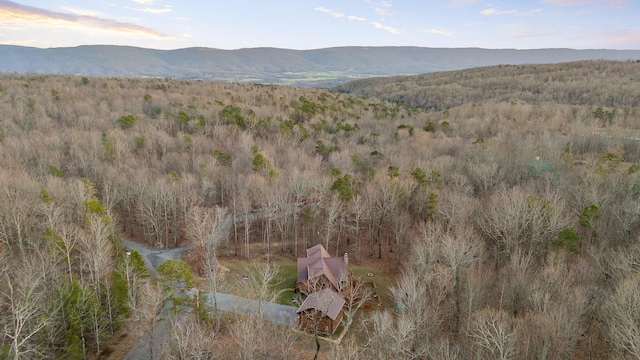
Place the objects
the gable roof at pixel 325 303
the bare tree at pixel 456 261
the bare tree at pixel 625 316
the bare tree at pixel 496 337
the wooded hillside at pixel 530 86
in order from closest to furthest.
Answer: the bare tree at pixel 625 316, the bare tree at pixel 496 337, the bare tree at pixel 456 261, the gable roof at pixel 325 303, the wooded hillside at pixel 530 86

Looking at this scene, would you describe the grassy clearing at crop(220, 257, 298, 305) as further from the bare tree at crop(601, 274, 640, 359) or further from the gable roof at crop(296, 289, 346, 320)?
the bare tree at crop(601, 274, 640, 359)

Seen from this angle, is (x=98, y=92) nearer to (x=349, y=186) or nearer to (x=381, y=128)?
(x=381, y=128)

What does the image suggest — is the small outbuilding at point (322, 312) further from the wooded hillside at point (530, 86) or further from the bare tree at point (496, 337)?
the wooded hillside at point (530, 86)

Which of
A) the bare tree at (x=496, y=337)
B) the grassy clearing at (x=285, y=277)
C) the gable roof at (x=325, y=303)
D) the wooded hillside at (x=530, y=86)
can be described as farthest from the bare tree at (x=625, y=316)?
the wooded hillside at (x=530, y=86)

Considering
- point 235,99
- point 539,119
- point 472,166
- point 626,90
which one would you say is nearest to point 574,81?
point 626,90

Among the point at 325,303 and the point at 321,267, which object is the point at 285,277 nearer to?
the point at 321,267
